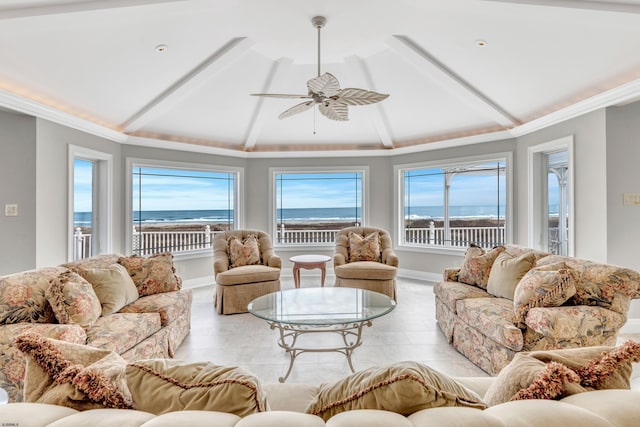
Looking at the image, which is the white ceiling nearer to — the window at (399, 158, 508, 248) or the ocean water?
the window at (399, 158, 508, 248)

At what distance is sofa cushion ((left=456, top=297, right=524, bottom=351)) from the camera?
99.7 inches

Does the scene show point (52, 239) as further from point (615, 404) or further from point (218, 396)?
point (615, 404)

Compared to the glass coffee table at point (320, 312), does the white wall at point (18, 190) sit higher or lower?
higher

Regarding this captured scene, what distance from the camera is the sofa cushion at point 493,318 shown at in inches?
99.7

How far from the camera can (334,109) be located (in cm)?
327

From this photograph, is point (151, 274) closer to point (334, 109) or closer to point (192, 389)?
point (334, 109)

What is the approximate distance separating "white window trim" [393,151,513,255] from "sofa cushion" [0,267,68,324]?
5.55 m

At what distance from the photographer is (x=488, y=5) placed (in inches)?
112

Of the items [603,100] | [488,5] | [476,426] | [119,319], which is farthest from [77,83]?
[603,100]

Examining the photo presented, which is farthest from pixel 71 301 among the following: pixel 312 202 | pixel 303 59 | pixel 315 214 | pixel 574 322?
pixel 315 214

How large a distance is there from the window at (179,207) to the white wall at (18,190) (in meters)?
1.71

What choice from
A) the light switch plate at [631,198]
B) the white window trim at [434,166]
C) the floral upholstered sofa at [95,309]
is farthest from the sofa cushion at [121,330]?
the light switch plate at [631,198]

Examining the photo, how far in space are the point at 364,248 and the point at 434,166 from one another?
86.2 inches

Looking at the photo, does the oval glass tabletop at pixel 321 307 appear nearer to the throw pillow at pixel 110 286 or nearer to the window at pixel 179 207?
the throw pillow at pixel 110 286
